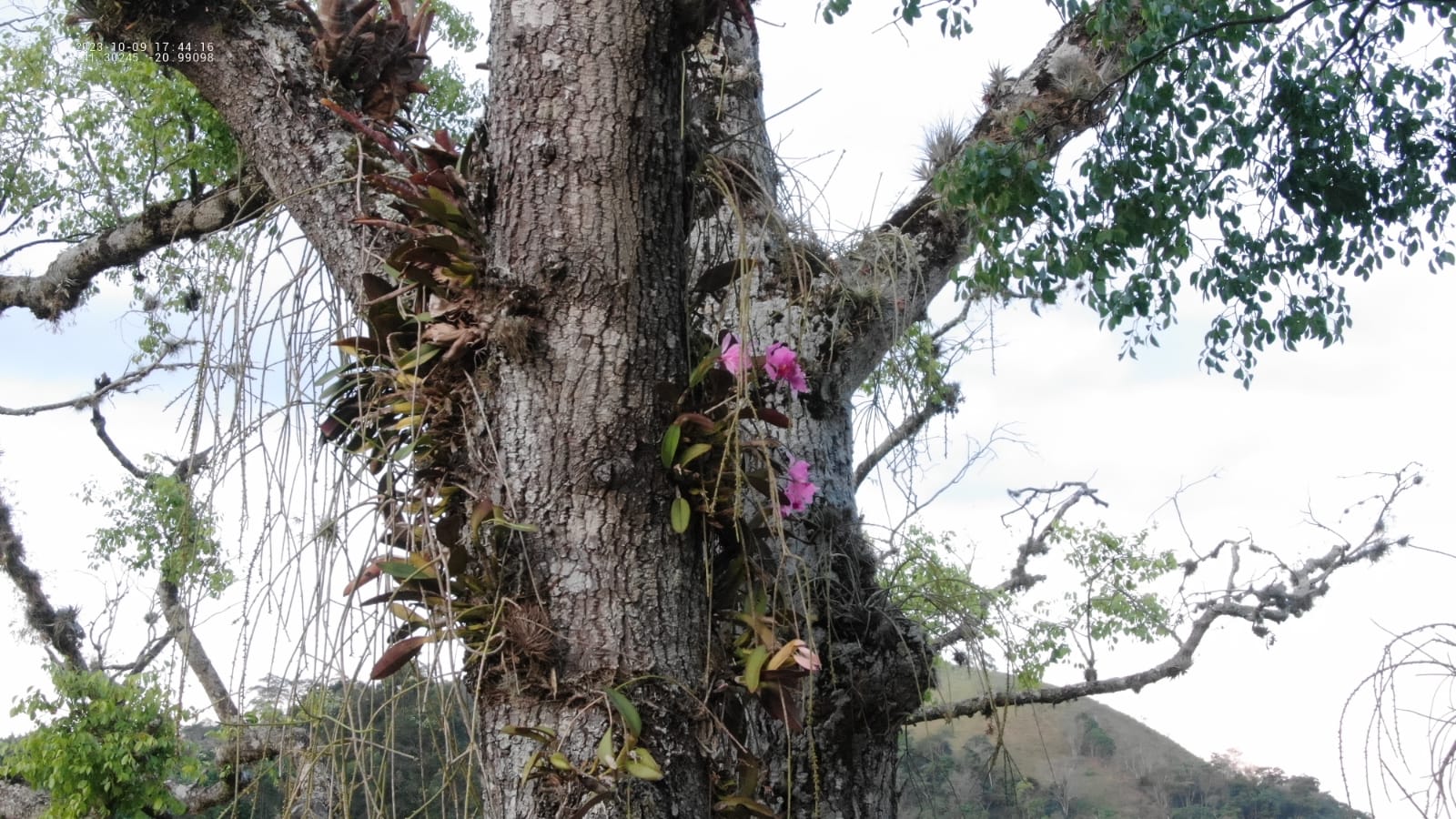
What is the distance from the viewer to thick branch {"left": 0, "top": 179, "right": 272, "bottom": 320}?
318cm

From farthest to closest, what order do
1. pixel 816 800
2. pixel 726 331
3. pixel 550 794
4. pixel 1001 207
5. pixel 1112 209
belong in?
pixel 1112 209 < pixel 1001 207 < pixel 816 800 < pixel 726 331 < pixel 550 794

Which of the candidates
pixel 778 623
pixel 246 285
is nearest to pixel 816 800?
pixel 778 623

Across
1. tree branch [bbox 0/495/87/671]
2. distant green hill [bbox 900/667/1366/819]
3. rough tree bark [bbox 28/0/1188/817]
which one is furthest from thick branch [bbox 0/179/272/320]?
distant green hill [bbox 900/667/1366/819]

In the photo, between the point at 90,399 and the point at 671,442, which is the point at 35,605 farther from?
the point at 671,442

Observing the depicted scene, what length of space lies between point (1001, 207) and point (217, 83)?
186 centimetres

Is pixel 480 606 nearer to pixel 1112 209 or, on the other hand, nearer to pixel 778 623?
pixel 778 623

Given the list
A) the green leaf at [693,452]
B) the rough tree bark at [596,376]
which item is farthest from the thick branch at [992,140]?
the green leaf at [693,452]

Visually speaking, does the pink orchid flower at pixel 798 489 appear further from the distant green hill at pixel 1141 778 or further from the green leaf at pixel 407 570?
the distant green hill at pixel 1141 778

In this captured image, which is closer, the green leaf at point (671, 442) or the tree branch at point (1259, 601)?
the green leaf at point (671, 442)

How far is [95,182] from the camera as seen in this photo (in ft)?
17.9

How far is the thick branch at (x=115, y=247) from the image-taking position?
318 centimetres

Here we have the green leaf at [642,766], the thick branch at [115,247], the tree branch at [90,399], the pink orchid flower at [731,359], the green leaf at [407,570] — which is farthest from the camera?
the tree branch at [90,399]

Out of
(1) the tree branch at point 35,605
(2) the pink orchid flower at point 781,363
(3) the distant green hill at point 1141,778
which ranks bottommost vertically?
(3) the distant green hill at point 1141,778

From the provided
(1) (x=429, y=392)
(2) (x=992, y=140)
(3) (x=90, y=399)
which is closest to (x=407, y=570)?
(1) (x=429, y=392)
